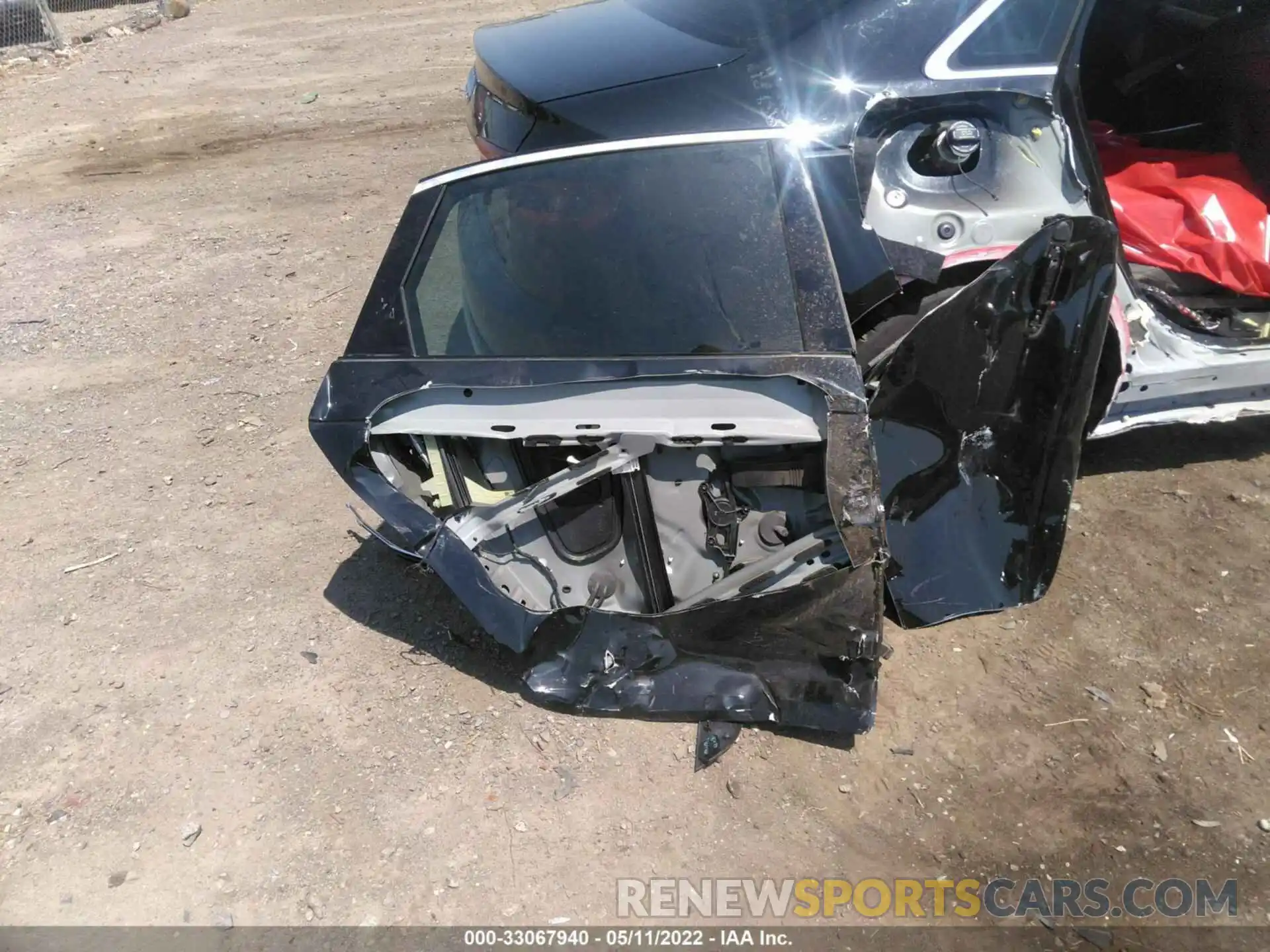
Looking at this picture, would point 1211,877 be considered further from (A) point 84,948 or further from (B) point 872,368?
(A) point 84,948

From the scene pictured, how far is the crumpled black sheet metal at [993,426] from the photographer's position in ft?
7.78

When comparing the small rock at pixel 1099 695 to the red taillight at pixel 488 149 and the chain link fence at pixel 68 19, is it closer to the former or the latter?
the red taillight at pixel 488 149

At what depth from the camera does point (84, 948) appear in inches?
90.3

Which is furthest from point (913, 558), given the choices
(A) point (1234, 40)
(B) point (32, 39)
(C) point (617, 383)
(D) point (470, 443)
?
(B) point (32, 39)

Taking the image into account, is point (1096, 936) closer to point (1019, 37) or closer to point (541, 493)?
point (541, 493)

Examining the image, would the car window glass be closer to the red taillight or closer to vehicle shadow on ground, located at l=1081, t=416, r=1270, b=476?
the red taillight

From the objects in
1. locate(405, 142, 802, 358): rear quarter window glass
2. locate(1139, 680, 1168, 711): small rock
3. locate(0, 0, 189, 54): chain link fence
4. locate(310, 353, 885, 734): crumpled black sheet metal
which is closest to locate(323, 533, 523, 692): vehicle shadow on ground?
locate(310, 353, 885, 734): crumpled black sheet metal

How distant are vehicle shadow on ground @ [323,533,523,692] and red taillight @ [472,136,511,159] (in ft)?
4.77

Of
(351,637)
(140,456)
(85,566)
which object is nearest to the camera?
(351,637)

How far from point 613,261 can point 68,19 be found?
11.7m

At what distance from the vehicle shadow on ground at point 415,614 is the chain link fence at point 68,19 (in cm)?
956

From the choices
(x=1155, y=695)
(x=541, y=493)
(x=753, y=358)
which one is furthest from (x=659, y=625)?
(x=1155, y=695)

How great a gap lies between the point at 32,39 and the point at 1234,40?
36.7 feet

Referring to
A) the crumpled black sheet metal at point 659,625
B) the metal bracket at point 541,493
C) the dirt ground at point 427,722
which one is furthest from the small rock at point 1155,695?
the metal bracket at point 541,493
